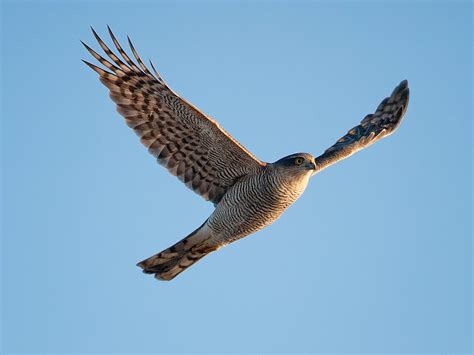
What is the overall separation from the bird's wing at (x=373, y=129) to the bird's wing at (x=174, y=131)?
4.10ft

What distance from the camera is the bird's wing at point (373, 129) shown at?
38.8 ft

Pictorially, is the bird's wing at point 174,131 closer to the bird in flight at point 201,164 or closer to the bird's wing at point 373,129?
the bird in flight at point 201,164

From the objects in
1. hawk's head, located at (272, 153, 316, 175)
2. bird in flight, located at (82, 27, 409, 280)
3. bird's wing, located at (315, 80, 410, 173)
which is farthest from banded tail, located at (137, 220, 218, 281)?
bird's wing, located at (315, 80, 410, 173)

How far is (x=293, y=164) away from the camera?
35.5ft

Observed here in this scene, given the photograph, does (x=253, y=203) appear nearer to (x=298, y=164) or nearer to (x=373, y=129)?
(x=298, y=164)

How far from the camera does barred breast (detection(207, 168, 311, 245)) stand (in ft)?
35.8

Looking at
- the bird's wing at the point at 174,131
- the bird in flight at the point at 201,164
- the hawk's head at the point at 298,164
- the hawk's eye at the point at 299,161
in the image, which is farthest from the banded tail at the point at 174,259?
the hawk's eye at the point at 299,161

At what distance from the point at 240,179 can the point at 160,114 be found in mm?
1435

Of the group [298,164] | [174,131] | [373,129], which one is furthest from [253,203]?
[373,129]

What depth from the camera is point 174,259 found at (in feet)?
38.4

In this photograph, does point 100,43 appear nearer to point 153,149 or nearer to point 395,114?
point 153,149

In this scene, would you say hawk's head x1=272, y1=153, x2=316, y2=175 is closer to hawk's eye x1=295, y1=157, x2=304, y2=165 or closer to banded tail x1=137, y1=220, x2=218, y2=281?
hawk's eye x1=295, y1=157, x2=304, y2=165

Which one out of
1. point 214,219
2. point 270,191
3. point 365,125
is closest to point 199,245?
point 214,219

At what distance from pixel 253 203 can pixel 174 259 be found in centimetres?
154
